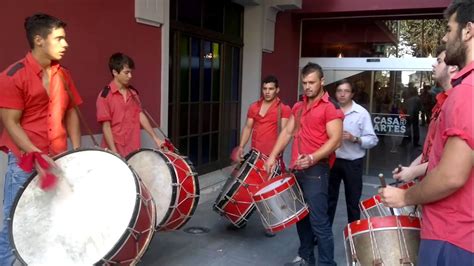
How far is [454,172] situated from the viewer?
1.67m

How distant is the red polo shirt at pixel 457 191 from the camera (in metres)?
1.66

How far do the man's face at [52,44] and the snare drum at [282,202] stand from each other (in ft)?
5.86

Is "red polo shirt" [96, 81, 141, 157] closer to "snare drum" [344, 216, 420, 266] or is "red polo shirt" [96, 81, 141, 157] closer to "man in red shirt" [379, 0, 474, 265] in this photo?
"snare drum" [344, 216, 420, 266]

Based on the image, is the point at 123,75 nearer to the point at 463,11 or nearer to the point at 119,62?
the point at 119,62

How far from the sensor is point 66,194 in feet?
8.45

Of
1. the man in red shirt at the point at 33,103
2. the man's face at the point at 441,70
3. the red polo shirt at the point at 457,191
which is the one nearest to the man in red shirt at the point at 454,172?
the red polo shirt at the point at 457,191

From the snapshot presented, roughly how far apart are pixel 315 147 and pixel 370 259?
1496 mm

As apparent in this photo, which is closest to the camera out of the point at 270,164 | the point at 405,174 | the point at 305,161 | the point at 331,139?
the point at 405,174

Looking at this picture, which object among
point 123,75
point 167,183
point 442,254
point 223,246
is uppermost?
point 123,75

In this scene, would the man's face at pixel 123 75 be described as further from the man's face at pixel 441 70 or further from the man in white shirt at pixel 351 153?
the man's face at pixel 441 70

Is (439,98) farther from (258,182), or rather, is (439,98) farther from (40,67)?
(40,67)

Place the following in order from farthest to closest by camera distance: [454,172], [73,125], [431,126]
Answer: [73,125] → [431,126] → [454,172]

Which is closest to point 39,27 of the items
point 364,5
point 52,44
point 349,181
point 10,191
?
point 52,44

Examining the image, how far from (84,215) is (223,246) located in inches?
85.9
